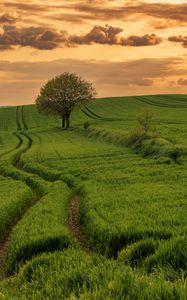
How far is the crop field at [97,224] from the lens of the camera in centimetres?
802

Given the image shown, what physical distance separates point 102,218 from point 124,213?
1.23 meters

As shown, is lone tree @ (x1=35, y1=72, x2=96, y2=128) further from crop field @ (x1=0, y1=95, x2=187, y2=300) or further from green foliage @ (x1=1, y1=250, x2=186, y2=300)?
green foliage @ (x1=1, y1=250, x2=186, y2=300)

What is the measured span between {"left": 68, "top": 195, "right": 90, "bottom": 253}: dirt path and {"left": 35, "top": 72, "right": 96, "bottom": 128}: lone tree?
70828mm

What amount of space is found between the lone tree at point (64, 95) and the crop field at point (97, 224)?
151 ft

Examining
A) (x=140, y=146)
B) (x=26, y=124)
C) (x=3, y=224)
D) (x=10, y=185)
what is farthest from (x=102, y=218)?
(x=26, y=124)

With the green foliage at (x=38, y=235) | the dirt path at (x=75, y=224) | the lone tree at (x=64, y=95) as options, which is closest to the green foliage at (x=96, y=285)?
the green foliage at (x=38, y=235)

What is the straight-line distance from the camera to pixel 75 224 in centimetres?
1964

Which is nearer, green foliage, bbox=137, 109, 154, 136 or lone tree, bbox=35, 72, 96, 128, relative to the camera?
green foliage, bbox=137, 109, 154, 136

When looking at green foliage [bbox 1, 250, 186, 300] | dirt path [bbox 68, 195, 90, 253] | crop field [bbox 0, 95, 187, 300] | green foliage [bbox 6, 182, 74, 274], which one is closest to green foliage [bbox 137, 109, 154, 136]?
crop field [bbox 0, 95, 187, 300]

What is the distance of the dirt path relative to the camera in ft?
53.8

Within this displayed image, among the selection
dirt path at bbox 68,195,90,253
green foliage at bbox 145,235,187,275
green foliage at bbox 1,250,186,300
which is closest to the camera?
green foliage at bbox 1,250,186,300

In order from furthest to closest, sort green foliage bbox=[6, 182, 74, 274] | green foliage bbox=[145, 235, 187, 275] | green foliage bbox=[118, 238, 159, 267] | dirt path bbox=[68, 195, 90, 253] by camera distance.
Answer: dirt path bbox=[68, 195, 90, 253], green foliage bbox=[6, 182, 74, 274], green foliage bbox=[118, 238, 159, 267], green foliage bbox=[145, 235, 187, 275]

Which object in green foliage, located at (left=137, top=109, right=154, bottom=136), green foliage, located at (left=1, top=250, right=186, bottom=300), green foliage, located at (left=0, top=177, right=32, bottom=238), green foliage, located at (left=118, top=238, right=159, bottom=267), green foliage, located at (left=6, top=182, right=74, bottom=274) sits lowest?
green foliage, located at (left=0, top=177, right=32, bottom=238)

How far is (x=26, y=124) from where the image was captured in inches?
4724
